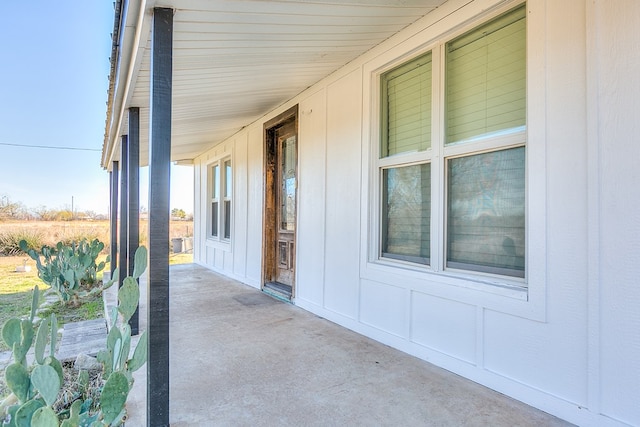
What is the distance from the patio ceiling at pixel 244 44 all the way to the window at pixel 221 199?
2.80m

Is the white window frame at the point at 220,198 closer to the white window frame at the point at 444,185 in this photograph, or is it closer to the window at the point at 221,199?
the window at the point at 221,199

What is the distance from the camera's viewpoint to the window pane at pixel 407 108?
284cm

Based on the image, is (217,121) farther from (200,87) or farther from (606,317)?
(606,317)

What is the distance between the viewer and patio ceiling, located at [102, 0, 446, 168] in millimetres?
2094

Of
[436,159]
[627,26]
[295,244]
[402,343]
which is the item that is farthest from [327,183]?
[627,26]

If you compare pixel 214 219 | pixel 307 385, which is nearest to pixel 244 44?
pixel 307 385

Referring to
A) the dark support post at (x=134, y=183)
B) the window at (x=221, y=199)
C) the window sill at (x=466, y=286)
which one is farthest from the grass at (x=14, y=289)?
the window sill at (x=466, y=286)

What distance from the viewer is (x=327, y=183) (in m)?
3.85

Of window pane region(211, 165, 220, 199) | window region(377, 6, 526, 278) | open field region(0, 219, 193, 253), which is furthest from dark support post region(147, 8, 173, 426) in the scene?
open field region(0, 219, 193, 253)

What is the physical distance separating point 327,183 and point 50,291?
462 centimetres

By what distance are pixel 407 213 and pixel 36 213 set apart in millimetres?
16339

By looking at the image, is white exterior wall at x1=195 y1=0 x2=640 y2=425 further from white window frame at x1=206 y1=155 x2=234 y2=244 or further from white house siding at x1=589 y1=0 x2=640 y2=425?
white window frame at x1=206 y1=155 x2=234 y2=244

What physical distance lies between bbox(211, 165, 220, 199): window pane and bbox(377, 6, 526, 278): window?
5151 millimetres

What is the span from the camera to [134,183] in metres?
3.61
